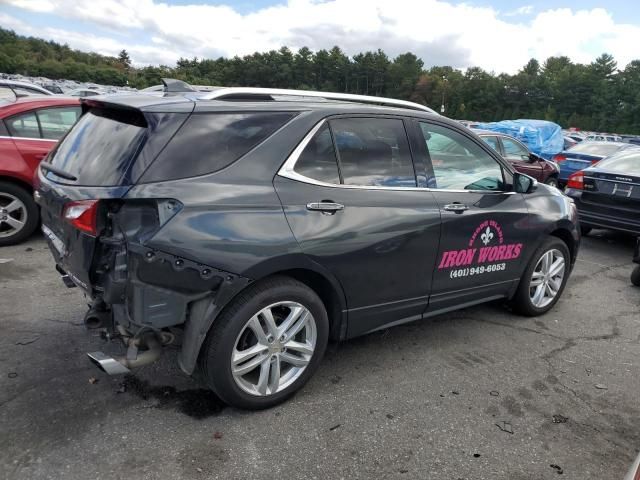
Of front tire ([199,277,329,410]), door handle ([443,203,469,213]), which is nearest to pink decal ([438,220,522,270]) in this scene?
door handle ([443,203,469,213])

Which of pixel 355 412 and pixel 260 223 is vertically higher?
pixel 260 223

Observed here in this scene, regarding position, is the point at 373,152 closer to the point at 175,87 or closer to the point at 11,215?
the point at 175,87

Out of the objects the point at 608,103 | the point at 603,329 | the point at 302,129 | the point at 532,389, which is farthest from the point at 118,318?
the point at 608,103

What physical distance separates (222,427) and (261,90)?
2001 mm

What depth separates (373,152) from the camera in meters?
3.27

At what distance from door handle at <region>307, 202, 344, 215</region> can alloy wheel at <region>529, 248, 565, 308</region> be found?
2.36 m

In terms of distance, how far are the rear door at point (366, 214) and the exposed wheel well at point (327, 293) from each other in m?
0.08

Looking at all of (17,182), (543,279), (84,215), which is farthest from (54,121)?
(543,279)

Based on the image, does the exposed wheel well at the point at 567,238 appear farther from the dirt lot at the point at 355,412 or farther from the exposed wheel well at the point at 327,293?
the exposed wheel well at the point at 327,293

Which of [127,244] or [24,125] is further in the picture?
[24,125]

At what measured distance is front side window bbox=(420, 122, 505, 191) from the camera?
141 inches

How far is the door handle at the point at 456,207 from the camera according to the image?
3529mm

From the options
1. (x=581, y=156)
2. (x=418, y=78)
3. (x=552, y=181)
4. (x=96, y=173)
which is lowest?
(x=552, y=181)

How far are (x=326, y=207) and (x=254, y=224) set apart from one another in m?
0.48
